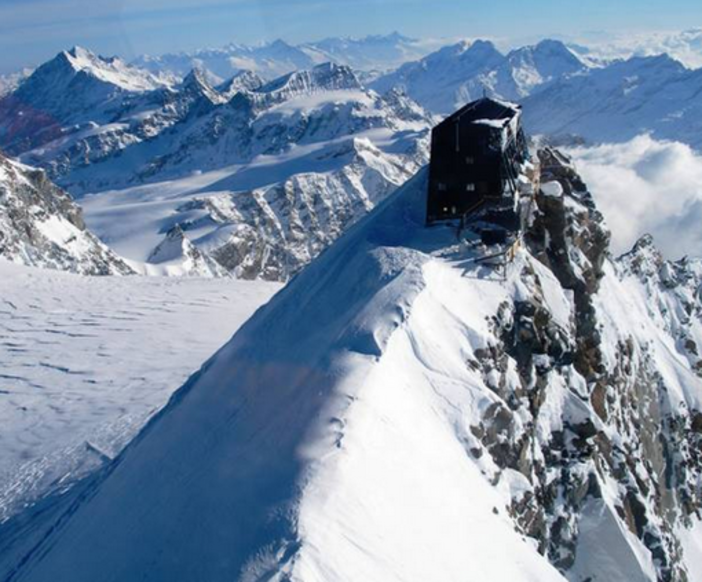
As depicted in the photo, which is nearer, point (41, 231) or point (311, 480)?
point (311, 480)

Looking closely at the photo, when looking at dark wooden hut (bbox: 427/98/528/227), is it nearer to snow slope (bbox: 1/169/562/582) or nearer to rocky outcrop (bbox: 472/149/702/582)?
rocky outcrop (bbox: 472/149/702/582)

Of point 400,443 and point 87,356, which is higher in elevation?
point 400,443

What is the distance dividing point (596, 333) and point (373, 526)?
17.5 metres

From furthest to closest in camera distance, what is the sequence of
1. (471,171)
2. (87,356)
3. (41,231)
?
(41,231) → (87,356) → (471,171)

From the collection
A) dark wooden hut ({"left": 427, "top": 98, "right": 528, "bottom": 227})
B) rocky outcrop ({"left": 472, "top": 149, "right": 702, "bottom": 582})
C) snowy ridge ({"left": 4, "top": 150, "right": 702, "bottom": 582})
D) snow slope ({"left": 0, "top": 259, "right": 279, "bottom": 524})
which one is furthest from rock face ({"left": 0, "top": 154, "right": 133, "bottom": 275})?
rocky outcrop ({"left": 472, "top": 149, "right": 702, "bottom": 582})

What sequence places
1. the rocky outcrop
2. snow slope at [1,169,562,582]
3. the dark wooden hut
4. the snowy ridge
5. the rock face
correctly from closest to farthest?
Result: snow slope at [1,169,562,582]
the snowy ridge
the rocky outcrop
the dark wooden hut
the rock face

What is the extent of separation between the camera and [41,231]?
7462 centimetres

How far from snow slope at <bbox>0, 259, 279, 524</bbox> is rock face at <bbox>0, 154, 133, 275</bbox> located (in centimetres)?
1988

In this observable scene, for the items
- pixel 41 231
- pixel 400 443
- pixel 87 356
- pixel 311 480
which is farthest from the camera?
pixel 41 231

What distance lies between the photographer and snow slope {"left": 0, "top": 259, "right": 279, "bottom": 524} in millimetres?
22500

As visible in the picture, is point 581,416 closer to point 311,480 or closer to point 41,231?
point 311,480

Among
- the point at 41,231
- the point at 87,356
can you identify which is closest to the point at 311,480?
the point at 87,356

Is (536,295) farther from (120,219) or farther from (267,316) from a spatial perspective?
(120,219)

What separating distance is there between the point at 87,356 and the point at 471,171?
21826 millimetres
